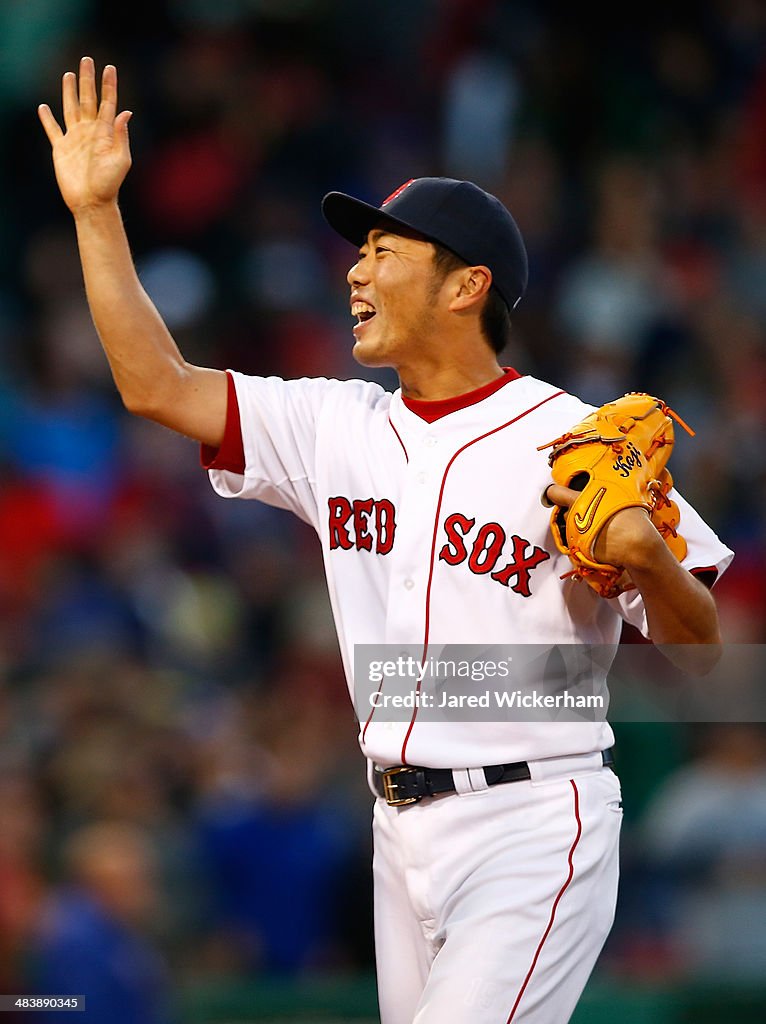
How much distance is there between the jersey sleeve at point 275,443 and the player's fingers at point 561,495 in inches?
21.2

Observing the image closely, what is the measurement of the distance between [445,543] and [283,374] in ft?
12.9

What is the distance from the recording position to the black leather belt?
271cm

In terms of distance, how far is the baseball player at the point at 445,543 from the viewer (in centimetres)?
263

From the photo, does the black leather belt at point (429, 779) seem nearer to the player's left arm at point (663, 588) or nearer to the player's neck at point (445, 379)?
the player's left arm at point (663, 588)

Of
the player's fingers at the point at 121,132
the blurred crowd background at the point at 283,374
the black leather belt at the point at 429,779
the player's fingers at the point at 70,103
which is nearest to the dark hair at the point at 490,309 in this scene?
the player's fingers at the point at 121,132

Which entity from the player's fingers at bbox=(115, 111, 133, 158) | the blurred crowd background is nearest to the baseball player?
the player's fingers at bbox=(115, 111, 133, 158)

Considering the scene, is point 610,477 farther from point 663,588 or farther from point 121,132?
point 121,132

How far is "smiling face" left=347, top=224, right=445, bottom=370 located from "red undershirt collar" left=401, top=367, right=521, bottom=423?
10 cm

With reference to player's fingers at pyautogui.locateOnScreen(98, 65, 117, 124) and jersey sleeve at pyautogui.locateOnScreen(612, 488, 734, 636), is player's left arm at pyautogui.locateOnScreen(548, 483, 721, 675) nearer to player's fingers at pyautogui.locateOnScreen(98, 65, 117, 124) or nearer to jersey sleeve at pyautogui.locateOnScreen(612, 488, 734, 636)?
jersey sleeve at pyautogui.locateOnScreen(612, 488, 734, 636)

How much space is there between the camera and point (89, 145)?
2.86 meters

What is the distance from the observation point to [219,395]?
9.70ft

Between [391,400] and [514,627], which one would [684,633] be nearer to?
[514,627]

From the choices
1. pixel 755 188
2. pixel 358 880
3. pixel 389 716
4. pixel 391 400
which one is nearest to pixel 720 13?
pixel 755 188

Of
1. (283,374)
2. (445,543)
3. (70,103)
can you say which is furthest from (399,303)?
(283,374)
